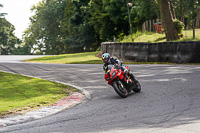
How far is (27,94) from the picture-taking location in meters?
10.2

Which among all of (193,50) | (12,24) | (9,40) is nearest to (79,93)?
(193,50)

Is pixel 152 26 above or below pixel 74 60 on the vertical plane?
above

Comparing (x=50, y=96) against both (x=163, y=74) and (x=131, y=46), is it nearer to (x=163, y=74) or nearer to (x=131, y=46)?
(x=163, y=74)

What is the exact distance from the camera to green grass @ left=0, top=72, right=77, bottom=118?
8414mm

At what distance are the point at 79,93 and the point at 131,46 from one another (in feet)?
40.9

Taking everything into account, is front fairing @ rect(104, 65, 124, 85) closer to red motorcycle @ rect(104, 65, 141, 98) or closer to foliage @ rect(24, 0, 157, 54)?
red motorcycle @ rect(104, 65, 141, 98)

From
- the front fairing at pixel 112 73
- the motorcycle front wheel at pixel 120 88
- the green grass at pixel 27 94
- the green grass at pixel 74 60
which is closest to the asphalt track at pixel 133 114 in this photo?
the motorcycle front wheel at pixel 120 88

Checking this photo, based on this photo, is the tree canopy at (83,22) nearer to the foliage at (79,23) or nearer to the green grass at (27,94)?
the foliage at (79,23)

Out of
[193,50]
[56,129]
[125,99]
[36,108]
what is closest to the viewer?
[56,129]

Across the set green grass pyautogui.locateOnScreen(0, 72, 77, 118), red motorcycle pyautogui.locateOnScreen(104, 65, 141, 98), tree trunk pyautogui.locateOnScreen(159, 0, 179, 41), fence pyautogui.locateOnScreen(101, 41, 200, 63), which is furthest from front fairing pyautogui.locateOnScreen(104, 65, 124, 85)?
tree trunk pyautogui.locateOnScreen(159, 0, 179, 41)

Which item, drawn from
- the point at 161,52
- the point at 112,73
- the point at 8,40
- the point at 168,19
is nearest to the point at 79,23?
the point at 8,40

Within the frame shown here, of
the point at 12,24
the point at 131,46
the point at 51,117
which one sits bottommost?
the point at 51,117

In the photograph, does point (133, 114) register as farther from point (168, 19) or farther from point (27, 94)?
point (168, 19)

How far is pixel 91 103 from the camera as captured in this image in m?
8.73
